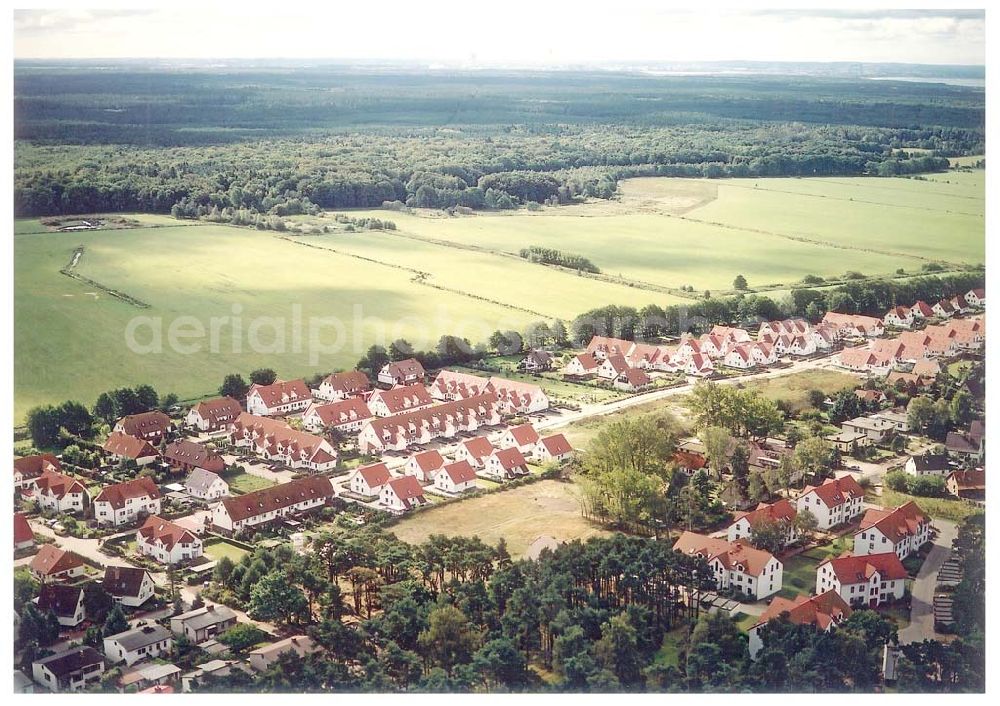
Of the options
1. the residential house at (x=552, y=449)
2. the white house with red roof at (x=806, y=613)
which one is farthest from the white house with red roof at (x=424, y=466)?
the white house with red roof at (x=806, y=613)

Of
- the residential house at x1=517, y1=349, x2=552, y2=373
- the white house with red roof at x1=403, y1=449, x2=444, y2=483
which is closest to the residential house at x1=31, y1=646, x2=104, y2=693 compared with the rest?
the white house with red roof at x1=403, y1=449, x2=444, y2=483

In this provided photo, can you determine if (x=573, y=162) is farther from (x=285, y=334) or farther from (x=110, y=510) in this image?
(x=110, y=510)

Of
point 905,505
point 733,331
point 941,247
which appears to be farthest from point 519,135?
point 905,505

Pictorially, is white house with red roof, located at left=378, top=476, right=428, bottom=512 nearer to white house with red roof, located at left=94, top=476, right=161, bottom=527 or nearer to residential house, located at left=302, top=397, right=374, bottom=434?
residential house, located at left=302, top=397, right=374, bottom=434

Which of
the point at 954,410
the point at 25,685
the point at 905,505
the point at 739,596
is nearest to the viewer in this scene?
the point at 25,685

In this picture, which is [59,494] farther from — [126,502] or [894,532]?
[894,532]

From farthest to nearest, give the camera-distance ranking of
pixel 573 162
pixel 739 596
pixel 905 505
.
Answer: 1. pixel 573 162
2. pixel 905 505
3. pixel 739 596

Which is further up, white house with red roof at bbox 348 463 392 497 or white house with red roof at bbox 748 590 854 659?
white house with red roof at bbox 348 463 392 497

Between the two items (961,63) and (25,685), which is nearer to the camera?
(25,685)
